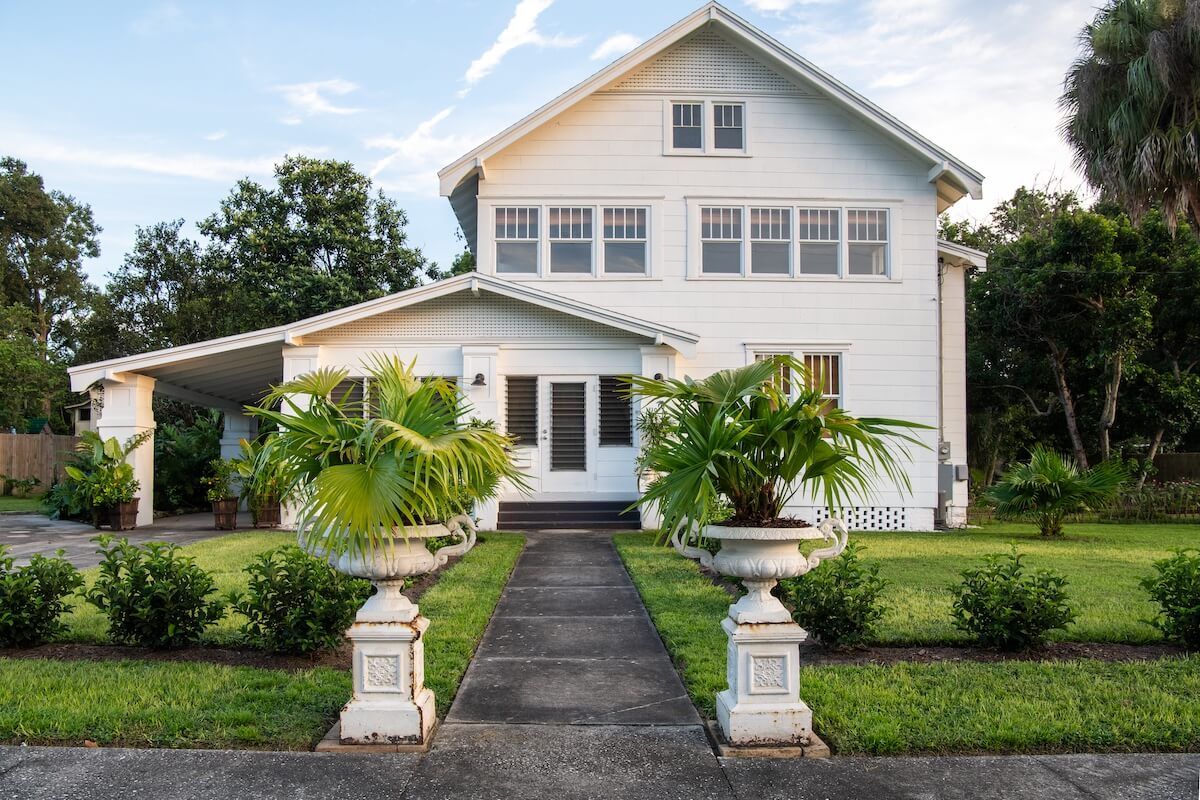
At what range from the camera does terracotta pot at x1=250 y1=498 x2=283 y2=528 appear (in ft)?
47.2

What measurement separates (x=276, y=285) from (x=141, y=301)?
743 cm

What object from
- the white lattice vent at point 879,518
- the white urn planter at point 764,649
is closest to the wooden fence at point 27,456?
the white lattice vent at point 879,518

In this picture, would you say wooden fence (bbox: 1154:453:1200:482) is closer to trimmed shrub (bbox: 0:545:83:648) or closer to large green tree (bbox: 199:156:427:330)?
large green tree (bbox: 199:156:427:330)

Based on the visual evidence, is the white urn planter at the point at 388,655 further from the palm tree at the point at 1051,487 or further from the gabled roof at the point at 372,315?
the palm tree at the point at 1051,487

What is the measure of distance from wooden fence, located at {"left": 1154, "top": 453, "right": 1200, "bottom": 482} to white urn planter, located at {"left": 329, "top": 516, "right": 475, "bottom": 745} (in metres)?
25.1

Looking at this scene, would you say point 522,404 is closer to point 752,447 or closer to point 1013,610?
point 1013,610

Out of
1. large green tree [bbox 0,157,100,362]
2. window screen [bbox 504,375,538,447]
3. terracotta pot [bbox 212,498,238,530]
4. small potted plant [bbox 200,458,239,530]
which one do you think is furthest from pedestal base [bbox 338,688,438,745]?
large green tree [bbox 0,157,100,362]

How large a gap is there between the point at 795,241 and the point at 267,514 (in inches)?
420

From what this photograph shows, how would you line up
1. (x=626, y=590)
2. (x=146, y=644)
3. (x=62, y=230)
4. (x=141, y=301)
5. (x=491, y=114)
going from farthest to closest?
1. (x=62, y=230)
2. (x=141, y=301)
3. (x=491, y=114)
4. (x=626, y=590)
5. (x=146, y=644)

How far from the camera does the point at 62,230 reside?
35.2 metres

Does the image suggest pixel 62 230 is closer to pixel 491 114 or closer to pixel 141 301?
pixel 141 301

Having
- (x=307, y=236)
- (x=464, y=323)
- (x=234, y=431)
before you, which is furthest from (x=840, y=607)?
(x=307, y=236)

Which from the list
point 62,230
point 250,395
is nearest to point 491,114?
point 250,395

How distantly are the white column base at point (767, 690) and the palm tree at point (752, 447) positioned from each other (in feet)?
1.96
